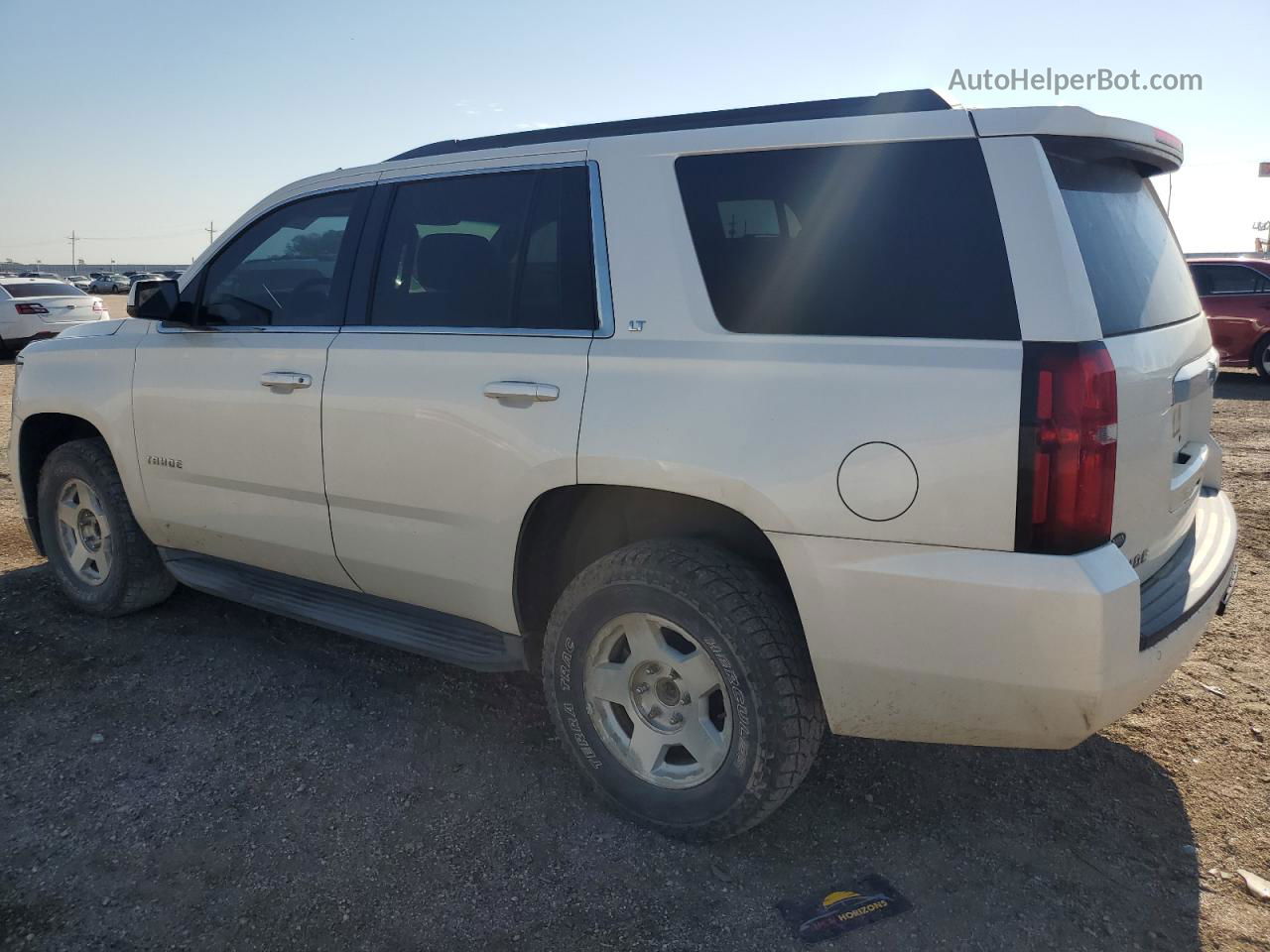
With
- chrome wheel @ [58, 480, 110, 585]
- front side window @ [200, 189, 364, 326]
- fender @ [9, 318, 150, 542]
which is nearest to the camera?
front side window @ [200, 189, 364, 326]

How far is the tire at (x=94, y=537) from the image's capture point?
14.6 ft

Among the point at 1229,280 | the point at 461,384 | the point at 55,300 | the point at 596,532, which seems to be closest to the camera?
the point at 461,384

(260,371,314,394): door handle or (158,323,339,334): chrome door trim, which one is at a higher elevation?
(158,323,339,334): chrome door trim

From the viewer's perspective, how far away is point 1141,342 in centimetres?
250

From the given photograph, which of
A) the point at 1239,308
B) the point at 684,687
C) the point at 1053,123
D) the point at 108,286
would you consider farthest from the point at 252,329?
the point at 108,286

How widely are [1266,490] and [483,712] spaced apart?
233 inches

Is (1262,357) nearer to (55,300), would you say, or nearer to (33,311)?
(55,300)

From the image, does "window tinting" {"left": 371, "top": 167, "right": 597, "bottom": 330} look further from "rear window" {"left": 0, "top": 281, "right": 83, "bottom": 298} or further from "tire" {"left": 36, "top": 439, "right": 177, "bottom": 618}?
"rear window" {"left": 0, "top": 281, "right": 83, "bottom": 298}

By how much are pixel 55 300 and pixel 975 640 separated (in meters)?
18.9

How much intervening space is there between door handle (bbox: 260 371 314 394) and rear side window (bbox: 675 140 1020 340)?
154 cm

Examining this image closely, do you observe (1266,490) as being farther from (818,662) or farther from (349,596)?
(349,596)

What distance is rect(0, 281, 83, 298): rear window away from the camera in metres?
17.3

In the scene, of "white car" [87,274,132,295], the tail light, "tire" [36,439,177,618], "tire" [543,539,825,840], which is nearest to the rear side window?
the tail light

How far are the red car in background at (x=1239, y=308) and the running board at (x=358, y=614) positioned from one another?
509 inches
